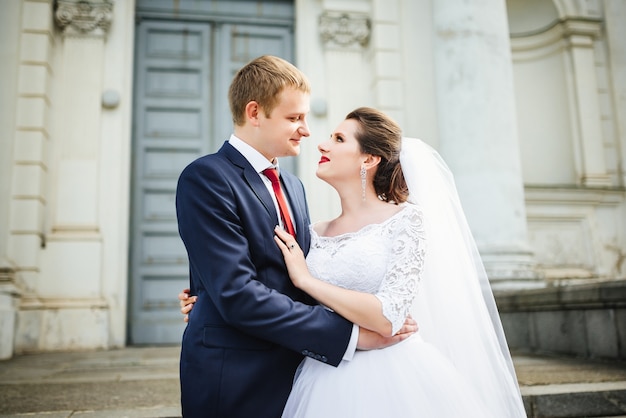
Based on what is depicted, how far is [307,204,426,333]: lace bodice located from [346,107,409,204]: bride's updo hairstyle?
0.83 feet

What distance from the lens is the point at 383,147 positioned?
239cm

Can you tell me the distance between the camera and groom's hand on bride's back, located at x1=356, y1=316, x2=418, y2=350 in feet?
6.28

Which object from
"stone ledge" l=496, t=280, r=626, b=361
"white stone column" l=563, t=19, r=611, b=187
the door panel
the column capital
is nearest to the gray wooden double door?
the door panel

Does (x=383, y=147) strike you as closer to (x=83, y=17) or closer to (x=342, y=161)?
(x=342, y=161)

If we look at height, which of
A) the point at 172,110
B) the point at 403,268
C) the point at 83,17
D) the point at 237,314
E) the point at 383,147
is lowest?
the point at 237,314

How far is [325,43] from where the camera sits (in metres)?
7.71

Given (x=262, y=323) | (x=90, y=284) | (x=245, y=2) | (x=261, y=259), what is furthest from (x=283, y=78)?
(x=245, y=2)

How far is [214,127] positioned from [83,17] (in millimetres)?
2128

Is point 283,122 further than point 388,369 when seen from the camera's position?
Yes

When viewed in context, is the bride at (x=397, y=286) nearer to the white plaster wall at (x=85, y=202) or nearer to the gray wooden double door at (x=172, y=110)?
the white plaster wall at (x=85, y=202)

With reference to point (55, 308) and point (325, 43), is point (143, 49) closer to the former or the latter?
point (325, 43)

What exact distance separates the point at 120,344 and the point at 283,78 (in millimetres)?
5523

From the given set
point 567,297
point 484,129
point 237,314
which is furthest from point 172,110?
point 237,314

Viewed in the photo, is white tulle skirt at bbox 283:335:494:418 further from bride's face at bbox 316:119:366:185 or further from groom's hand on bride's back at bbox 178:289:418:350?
bride's face at bbox 316:119:366:185
